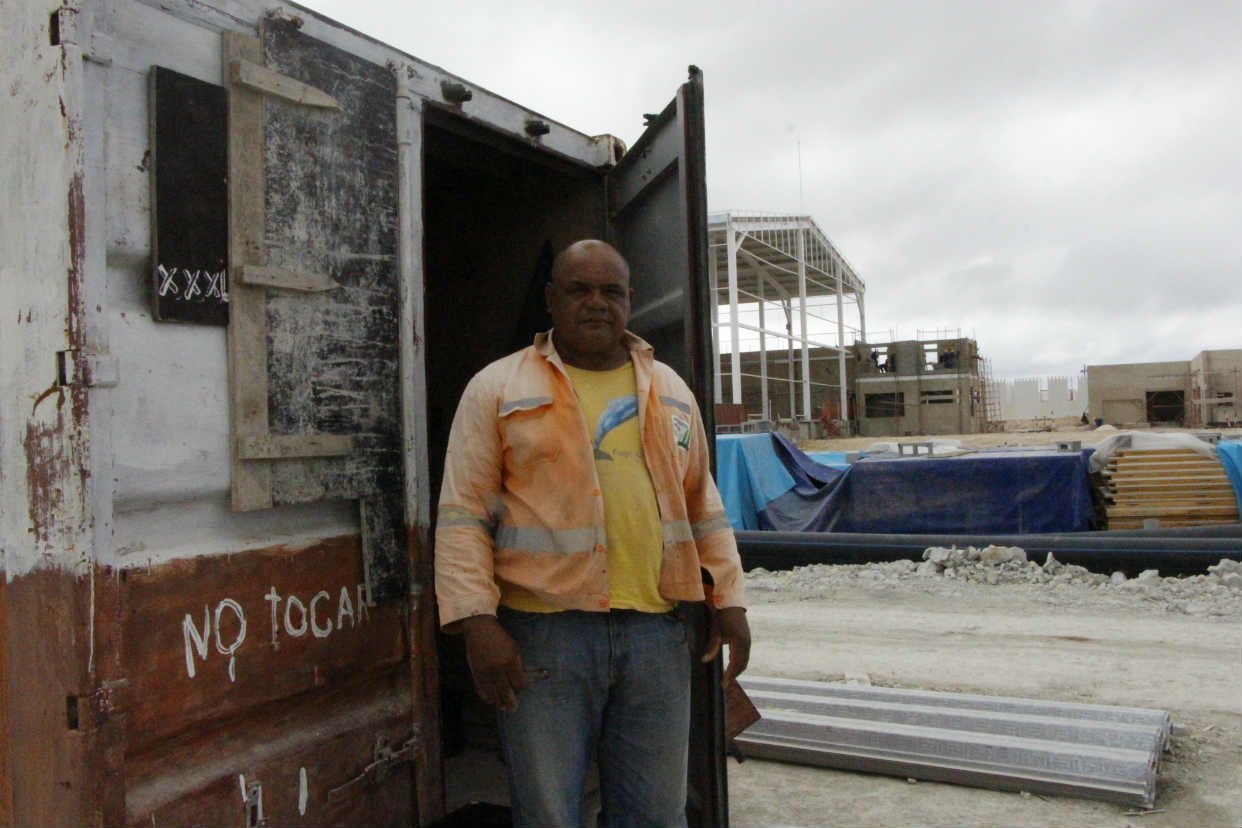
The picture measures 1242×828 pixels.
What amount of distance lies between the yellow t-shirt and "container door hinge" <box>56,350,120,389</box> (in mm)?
1090

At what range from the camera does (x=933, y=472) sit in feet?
36.6

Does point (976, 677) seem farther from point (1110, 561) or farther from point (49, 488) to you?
point (49, 488)

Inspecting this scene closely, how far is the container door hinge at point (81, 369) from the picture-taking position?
6.70 feet

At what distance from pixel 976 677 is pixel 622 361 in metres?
4.20

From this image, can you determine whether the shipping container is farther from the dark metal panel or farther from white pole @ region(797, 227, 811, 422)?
white pole @ region(797, 227, 811, 422)

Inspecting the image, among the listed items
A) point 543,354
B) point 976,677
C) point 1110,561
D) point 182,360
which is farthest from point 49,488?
point 1110,561

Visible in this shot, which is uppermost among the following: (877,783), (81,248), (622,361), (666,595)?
(81,248)

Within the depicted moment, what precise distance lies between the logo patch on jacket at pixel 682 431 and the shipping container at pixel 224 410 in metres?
0.26

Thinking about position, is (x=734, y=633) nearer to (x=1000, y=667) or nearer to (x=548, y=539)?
(x=548, y=539)

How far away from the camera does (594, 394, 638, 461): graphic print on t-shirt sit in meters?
2.46

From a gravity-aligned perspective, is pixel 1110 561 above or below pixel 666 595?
below

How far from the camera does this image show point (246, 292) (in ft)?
7.99

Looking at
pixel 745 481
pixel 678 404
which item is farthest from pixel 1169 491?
pixel 678 404

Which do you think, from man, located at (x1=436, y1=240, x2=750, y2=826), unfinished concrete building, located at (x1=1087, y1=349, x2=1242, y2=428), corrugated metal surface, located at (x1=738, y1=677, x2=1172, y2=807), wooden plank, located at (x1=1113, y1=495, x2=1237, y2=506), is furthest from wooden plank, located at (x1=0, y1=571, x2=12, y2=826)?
unfinished concrete building, located at (x1=1087, y1=349, x2=1242, y2=428)
